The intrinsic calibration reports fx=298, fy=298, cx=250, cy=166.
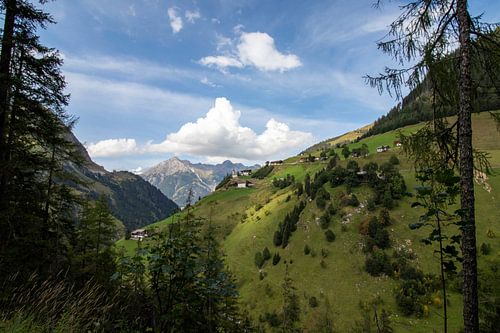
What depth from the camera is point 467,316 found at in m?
5.44

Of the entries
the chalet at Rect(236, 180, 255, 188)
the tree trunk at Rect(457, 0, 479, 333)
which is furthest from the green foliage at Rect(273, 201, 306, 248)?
the chalet at Rect(236, 180, 255, 188)

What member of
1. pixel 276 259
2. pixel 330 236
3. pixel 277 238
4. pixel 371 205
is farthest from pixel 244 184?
pixel 330 236

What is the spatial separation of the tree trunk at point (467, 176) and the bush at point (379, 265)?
203ft

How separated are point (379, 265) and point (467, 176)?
63205 millimetres

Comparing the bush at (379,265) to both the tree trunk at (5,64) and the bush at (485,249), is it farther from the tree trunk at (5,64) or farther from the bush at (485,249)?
the tree trunk at (5,64)

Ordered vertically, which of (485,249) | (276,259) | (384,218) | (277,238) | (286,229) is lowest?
(276,259)

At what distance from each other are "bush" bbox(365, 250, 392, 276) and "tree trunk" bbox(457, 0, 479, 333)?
2442 inches

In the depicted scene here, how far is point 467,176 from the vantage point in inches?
228

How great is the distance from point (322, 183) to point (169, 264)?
321ft

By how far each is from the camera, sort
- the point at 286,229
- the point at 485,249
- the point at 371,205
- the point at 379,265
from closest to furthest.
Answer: the point at 485,249 < the point at 379,265 < the point at 371,205 < the point at 286,229

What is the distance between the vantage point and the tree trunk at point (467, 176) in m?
5.45

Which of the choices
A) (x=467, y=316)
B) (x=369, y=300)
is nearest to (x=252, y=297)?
(x=369, y=300)

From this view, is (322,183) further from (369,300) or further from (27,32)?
(27,32)

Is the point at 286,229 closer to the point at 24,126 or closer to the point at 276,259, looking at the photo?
the point at 276,259
